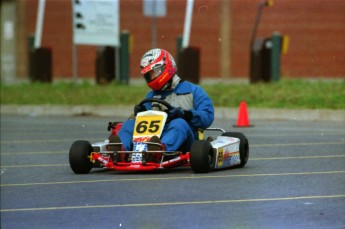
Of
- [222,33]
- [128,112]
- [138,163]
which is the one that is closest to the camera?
[138,163]

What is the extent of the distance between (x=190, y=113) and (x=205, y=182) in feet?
4.27

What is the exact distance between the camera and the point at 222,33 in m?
37.0

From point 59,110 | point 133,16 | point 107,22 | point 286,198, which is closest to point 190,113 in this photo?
point 286,198

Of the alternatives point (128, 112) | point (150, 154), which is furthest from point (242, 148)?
point (128, 112)

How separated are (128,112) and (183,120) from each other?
1051cm

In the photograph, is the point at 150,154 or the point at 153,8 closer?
the point at 150,154

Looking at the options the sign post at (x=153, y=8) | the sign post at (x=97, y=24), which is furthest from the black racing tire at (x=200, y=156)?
the sign post at (x=97, y=24)

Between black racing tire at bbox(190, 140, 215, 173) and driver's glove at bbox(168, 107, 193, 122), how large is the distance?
0.49 m

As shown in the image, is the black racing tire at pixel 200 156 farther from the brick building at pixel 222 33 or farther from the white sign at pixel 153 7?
the brick building at pixel 222 33

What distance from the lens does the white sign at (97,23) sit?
2789 cm

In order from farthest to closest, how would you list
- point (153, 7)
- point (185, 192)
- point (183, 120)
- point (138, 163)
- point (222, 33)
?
point (222, 33)
point (153, 7)
point (183, 120)
point (138, 163)
point (185, 192)

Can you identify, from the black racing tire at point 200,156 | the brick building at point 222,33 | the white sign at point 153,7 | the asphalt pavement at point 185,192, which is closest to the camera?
the asphalt pavement at point 185,192

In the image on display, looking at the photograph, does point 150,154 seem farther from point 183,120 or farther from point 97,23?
point 97,23

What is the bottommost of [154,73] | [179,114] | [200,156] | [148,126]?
[200,156]
